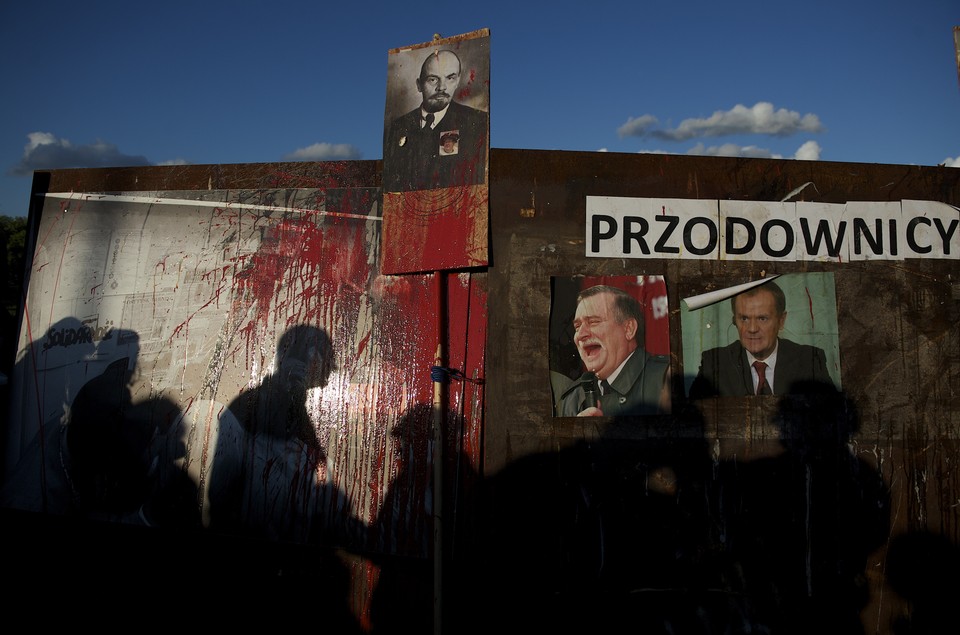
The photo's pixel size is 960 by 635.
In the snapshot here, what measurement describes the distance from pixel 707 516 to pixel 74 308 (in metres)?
4.97

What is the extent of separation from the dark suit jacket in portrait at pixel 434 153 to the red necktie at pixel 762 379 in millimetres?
2225

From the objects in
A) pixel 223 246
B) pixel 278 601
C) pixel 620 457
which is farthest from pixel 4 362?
pixel 620 457

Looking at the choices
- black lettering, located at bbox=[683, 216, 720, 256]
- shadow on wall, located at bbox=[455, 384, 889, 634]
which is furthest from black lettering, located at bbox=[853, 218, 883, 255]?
shadow on wall, located at bbox=[455, 384, 889, 634]

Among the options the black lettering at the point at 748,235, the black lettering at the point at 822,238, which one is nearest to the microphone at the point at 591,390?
the black lettering at the point at 748,235

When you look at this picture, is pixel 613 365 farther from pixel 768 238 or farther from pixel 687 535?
pixel 768 238

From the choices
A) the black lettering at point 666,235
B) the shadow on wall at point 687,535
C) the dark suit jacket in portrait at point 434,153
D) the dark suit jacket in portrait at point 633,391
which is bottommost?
the shadow on wall at point 687,535

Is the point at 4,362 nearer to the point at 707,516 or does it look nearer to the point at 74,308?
the point at 74,308

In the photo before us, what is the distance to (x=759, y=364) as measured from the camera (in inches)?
162

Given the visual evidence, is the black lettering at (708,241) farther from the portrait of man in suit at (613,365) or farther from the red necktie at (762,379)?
the red necktie at (762,379)

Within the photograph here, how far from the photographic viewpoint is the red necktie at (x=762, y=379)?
13.5ft

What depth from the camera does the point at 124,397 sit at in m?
4.71

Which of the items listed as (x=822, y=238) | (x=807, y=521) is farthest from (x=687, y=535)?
(x=822, y=238)

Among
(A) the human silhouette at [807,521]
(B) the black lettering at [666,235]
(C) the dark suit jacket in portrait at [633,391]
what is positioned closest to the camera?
(A) the human silhouette at [807,521]

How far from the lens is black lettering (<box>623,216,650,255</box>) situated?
4.23 meters
